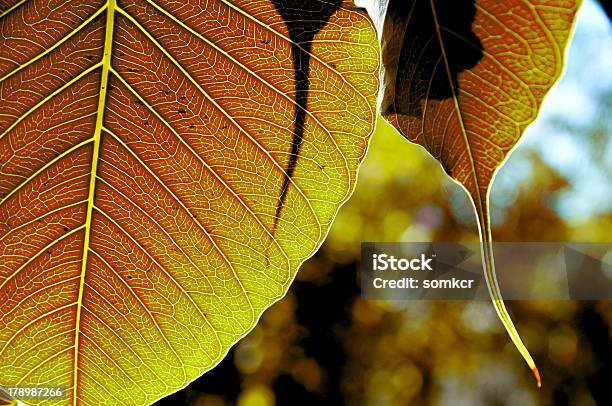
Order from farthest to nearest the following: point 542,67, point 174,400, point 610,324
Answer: point 610,324 < point 174,400 < point 542,67

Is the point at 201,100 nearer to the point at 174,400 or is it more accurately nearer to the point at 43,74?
the point at 43,74

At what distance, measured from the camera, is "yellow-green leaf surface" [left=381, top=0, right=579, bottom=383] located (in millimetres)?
202

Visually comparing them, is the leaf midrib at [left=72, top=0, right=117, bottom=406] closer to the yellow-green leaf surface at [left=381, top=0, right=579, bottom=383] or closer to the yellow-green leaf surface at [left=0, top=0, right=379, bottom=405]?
the yellow-green leaf surface at [left=0, top=0, right=379, bottom=405]

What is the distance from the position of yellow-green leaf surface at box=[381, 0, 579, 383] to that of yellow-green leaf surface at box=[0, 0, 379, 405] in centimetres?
2

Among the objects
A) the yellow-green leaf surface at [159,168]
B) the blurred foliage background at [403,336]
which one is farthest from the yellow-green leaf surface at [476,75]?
the blurred foliage background at [403,336]

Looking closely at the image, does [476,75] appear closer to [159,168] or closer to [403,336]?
[159,168]

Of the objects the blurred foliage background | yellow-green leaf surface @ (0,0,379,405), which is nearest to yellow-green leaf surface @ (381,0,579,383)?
yellow-green leaf surface @ (0,0,379,405)

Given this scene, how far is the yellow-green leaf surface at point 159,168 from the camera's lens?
250 millimetres

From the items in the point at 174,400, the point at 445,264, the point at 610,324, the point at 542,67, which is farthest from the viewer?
the point at 610,324

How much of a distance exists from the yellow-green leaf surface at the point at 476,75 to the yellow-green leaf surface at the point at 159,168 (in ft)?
0.08

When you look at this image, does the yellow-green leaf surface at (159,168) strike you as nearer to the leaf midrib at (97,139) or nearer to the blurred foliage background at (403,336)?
the leaf midrib at (97,139)

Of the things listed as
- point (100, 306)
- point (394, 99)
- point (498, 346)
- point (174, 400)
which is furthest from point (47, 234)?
point (498, 346)

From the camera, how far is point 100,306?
26 centimetres

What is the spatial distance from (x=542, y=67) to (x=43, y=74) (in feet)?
0.64
